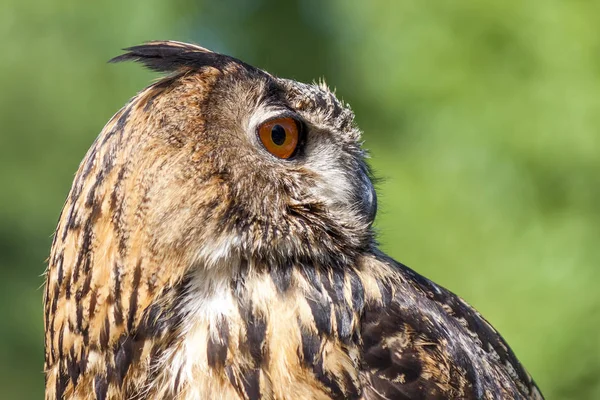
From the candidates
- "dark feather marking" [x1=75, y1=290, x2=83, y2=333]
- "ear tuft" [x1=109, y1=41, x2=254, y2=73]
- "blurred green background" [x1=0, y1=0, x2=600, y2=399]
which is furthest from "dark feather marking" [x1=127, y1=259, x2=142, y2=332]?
"blurred green background" [x1=0, y1=0, x2=600, y2=399]

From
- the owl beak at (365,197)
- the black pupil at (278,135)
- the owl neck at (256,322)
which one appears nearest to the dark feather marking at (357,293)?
the owl neck at (256,322)

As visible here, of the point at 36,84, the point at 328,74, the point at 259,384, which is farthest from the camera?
the point at 328,74

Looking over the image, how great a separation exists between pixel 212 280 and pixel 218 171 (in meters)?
0.25

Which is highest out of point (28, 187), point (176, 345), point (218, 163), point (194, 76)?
point (194, 76)

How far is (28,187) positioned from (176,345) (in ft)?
22.5

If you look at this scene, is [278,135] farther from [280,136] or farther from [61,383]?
[61,383]

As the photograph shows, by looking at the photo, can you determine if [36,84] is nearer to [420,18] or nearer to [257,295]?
[420,18]

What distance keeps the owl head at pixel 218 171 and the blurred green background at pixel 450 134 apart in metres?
3.48

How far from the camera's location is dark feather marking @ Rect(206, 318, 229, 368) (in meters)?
1.71

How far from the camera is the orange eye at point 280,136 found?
1.91 m

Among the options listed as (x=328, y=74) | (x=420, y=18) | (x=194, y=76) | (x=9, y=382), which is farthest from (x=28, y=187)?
(x=194, y=76)

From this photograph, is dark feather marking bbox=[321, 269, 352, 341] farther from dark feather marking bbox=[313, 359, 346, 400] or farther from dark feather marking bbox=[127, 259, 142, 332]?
dark feather marking bbox=[127, 259, 142, 332]

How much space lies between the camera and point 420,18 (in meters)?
7.16

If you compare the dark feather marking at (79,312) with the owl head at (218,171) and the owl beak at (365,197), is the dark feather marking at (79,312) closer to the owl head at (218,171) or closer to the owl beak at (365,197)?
the owl head at (218,171)
